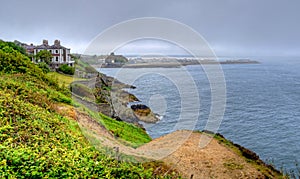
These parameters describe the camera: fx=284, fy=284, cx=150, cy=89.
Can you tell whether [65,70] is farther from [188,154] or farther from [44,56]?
[188,154]

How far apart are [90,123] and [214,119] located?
17.2 m

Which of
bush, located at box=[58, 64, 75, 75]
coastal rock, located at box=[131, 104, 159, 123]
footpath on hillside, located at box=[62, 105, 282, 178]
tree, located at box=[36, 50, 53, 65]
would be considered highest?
tree, located at box=[36, 50, 53, 65]

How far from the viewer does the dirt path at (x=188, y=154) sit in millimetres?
12156

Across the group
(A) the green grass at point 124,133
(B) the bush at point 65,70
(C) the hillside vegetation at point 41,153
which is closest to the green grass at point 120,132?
(A) the green grass at point 124,133

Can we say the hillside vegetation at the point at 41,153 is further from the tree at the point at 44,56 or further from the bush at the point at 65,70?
the tree at the point at 44,56

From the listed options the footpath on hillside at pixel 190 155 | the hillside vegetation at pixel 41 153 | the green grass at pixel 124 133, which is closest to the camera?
the hillside vegetation at pixel 41 153

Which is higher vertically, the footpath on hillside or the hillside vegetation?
the hillside vegetation

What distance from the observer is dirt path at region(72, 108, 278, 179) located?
1216 centimetres

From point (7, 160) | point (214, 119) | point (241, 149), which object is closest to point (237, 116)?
point (214, 119)

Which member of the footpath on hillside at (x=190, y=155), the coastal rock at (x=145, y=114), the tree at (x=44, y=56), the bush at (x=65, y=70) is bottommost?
the coastal rock at (x=145, y=114)

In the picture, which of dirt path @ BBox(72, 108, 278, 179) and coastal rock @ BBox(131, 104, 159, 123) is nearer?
dirt path @ BBox(72, 108, 278, 179)

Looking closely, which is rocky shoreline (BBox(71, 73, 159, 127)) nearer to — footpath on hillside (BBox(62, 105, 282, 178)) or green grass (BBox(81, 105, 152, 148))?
green grass (BBox(81, 105, 152, 148))

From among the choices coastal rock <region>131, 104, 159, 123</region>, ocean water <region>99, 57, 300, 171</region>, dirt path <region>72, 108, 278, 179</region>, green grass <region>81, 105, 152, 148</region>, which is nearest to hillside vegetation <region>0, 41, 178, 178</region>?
dirt path <region>72, 108, 278, 179</region>

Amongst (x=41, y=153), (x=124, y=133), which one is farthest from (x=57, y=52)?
(x=41, y=153)
